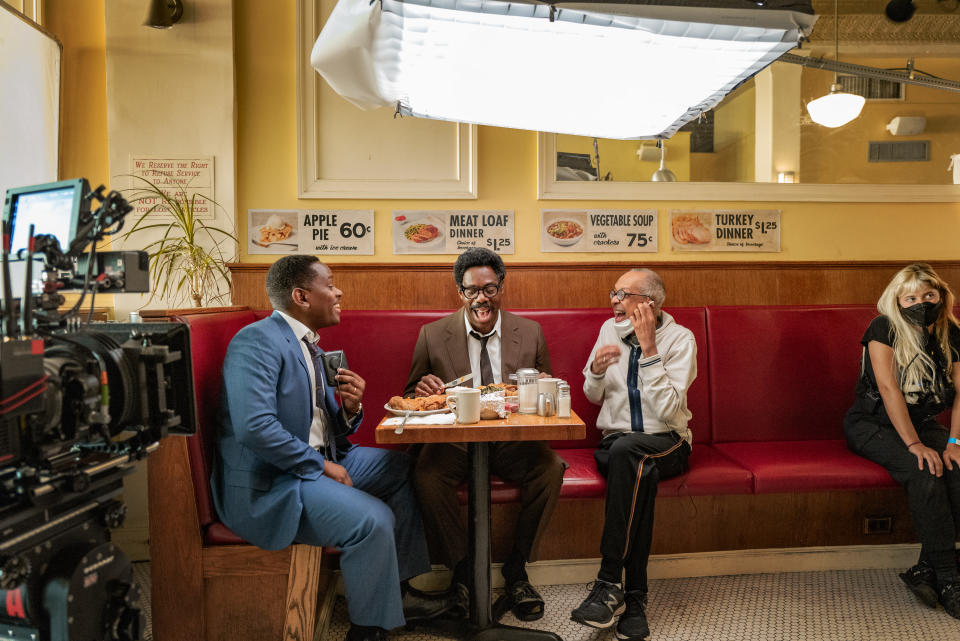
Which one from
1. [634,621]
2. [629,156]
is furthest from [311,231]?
[634,621]

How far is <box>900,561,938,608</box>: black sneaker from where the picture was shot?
254 centimetres

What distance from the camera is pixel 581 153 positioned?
3.36 meters

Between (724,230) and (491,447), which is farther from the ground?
(724,230)

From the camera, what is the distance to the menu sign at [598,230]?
335 centimetres

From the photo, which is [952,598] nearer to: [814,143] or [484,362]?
[484,362]

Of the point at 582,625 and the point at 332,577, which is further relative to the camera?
the point at 332,577

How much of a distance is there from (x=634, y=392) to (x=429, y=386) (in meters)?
0.85

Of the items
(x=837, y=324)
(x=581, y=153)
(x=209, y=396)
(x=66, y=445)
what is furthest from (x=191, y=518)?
(x=837, y=324)

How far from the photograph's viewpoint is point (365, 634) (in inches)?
82.0

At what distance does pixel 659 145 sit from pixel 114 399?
114 inches

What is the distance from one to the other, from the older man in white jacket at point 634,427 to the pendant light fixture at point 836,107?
142 centimetres

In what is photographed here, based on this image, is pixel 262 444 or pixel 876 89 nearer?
pixel 262 444

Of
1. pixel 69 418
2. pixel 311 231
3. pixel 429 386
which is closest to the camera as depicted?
pixel 69 418

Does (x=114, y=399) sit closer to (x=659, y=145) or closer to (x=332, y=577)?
(x=332, y=577)
